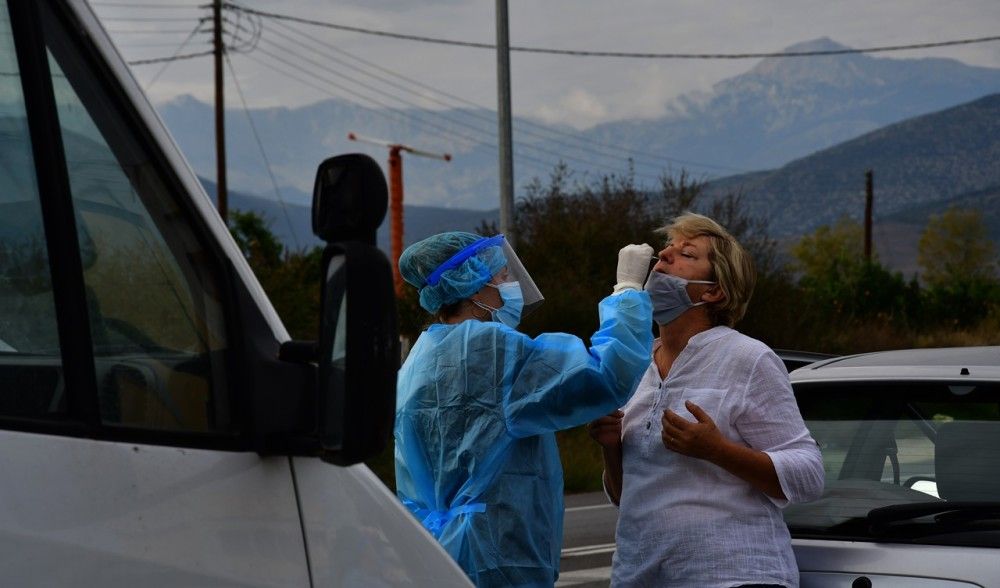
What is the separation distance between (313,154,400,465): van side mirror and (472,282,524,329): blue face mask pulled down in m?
2.05

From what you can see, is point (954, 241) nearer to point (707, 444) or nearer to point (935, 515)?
point (935, 515)

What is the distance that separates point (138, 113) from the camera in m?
1.95

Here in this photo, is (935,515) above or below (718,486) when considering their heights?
below

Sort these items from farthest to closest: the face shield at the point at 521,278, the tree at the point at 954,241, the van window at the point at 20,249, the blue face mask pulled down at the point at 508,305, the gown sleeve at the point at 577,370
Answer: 1. the tree at the point at 954,241
2. the face shield at the point at 521,278
3. the blue face mask pulled down at the point at 508,305
4. the gown sleeve at the point at 577,370
5. the van window at the point at 20,249

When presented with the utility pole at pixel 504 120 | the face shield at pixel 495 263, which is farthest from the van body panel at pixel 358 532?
the utility pole at pixel 504 120

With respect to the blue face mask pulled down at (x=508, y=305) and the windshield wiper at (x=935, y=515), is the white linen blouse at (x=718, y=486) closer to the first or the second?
the windshield wiper at (x=935, y=515)

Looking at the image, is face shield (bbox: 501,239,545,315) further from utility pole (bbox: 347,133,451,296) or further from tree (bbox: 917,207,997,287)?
tree (bbox: 917,207,997,287)

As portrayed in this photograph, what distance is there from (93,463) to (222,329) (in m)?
0.30

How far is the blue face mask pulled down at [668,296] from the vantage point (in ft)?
11.8

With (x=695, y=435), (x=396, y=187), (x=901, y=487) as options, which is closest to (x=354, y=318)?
(x=695, y=435)

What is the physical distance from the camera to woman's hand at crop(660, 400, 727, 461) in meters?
3.32

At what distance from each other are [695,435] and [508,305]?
874 mm

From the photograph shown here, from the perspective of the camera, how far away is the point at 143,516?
1.81 metres

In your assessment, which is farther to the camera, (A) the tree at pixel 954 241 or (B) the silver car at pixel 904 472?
(A) the tree at pixel 954 241
